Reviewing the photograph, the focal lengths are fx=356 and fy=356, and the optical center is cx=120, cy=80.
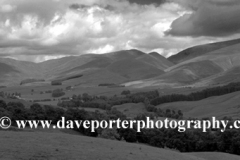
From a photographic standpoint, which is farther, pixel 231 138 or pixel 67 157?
pixel 231 138

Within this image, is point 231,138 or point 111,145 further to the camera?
point 231,138

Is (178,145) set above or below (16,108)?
below

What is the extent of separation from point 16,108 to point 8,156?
3254 inches

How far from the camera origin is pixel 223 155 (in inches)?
3351

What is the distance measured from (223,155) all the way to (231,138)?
73.1ft

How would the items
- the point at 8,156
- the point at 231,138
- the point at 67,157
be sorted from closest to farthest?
the point at 8,156 → the point at 67,157 → the point at 231,138

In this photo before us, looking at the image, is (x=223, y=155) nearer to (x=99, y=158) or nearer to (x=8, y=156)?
(x=99, y=158)

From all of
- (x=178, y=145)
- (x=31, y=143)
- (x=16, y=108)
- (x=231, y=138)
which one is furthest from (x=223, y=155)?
(x=16, y=108)

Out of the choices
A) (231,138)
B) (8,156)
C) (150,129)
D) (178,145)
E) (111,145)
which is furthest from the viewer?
(150,129)

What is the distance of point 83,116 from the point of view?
129500mm

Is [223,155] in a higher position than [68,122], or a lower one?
lower

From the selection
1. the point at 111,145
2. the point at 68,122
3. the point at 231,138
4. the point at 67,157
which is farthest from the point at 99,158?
the point at 68,122

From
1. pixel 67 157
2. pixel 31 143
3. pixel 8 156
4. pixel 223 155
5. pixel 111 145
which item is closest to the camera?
pixel 8 156

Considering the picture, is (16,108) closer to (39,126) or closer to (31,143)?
(39,126)
